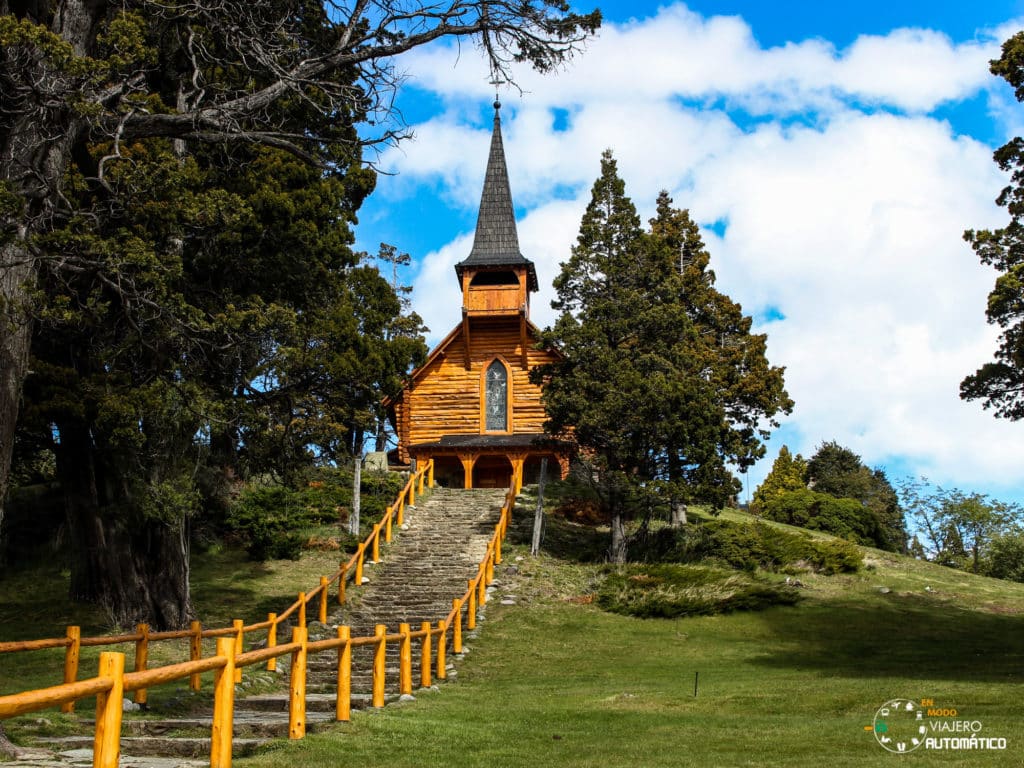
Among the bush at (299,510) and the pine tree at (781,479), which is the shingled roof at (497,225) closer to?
the bush at (299,510)

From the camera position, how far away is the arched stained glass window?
37188 millimetres

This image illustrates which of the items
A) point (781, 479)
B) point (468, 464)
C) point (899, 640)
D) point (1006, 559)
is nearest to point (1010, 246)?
point (899, 640)

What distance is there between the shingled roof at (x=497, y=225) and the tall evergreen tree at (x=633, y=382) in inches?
323

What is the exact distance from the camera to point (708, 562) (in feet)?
85.8

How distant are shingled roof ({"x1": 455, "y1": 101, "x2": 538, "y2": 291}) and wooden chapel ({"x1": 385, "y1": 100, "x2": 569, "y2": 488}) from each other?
0.08 metres

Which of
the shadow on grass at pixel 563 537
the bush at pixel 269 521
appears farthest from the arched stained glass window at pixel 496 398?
the bush at pixel 269 521

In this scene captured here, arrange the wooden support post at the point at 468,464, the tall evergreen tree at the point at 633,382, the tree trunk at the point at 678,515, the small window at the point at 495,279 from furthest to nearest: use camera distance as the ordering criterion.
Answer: the small window at the point at 495,279, the wooden support post at the point at 468,464, the tree trunk at the point at 678,515, the tall evergreen tree at the point at 633,382

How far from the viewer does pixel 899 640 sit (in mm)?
18594

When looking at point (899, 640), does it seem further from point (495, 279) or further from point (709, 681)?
point (495, 279)

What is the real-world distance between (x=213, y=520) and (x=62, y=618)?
8244mm

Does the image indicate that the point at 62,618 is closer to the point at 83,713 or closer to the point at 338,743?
the point at 83,713

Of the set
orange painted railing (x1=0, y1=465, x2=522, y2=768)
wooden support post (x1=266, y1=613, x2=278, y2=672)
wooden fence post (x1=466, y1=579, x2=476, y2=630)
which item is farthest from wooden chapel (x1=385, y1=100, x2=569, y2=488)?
wooden support post (x1=266, y1=613, x2=278, y2=672)

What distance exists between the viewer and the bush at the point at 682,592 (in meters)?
21.4

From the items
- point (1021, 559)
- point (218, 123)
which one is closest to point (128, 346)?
point (218, 123)
